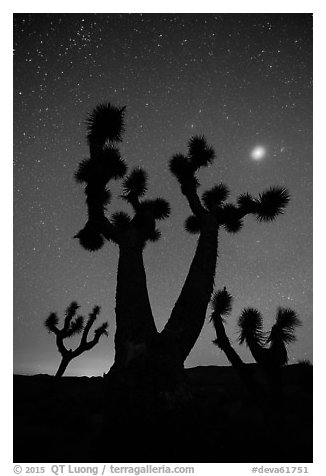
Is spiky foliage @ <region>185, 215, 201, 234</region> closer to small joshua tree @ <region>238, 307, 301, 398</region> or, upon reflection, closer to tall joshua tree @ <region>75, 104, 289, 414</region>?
tall joshua tree @ <region>75, 104, 289, 414</region>

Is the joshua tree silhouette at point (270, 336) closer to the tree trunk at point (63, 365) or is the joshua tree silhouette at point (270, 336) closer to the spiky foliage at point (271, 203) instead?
the spiky foliage at point (271, 203)

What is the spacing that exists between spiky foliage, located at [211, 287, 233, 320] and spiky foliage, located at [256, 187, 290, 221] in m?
2.14

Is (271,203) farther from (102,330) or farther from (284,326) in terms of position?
(102,330)

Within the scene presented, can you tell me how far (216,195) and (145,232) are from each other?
2.59 metres

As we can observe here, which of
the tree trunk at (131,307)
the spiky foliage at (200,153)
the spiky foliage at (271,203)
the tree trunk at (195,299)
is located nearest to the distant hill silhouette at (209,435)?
the tree trunk at (195,299)

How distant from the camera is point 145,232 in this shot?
6.31m

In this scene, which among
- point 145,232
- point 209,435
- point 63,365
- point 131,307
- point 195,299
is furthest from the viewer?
point 63,365

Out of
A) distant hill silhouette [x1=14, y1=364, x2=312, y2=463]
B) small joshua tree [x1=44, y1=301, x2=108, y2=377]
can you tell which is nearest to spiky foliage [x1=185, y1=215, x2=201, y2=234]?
distant hill silhouette [x1=14, y1=364, x2=312, y2=463]

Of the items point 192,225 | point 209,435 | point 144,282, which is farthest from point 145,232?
point 209,435

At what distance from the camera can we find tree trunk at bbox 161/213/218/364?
15.1 feet

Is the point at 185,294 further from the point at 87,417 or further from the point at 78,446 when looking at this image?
the point at 87,417

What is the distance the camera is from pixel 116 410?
12.1 ft

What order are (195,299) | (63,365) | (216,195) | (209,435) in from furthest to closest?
(63,365) → (216,195) → (195,299) → (209,435)

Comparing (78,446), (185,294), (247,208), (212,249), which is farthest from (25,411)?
→ (247,208)
